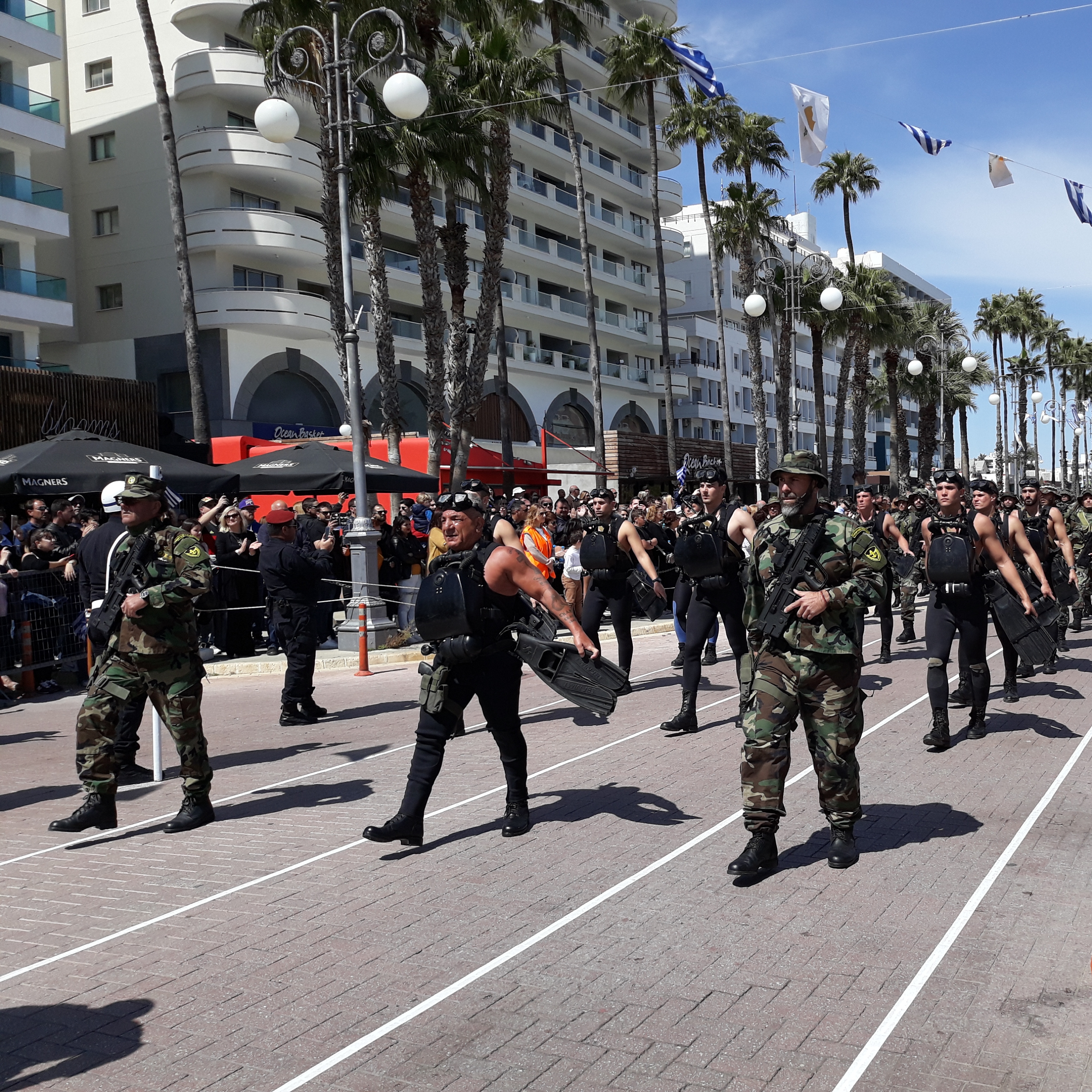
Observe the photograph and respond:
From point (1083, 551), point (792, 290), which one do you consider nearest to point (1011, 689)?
point (1083, 551)

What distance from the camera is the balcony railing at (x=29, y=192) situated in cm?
2827

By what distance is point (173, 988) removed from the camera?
4383 mm

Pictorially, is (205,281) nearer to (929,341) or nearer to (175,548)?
(175,548)

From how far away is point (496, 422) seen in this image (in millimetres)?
43969

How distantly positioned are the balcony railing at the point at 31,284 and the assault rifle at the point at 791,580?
26.9m

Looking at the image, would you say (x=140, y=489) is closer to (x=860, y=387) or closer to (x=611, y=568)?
(x=611, y=568)

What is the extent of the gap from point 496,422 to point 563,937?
3970 centimetres

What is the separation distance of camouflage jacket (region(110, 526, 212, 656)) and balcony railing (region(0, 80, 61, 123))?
26.1 meters

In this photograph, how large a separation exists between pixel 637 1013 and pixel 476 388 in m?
22.3

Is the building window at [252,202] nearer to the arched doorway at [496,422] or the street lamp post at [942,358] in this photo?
the arched doorway at [496,422]

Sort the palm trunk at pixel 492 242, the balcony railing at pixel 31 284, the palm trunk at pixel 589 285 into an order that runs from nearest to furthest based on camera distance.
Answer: the palm trunk at pixel 492 242, the balcony railing at pixel 31 284, the palm trunk at pixel 589 285

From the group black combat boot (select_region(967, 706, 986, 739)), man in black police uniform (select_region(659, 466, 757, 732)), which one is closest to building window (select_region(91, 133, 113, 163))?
man in black police uniform (select_region(659, 466, 757, 732))

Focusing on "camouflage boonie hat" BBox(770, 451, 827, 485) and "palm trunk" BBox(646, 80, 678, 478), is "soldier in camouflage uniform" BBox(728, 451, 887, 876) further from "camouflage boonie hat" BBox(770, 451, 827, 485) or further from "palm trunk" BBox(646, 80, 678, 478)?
"palm trunk" BBox(646, 80, 678, 478)

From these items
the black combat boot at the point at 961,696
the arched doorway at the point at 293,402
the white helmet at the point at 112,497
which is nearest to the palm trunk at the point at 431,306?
the arched doorway at the point at 293,402
